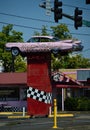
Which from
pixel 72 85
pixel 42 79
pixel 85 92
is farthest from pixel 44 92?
pixel 85 92

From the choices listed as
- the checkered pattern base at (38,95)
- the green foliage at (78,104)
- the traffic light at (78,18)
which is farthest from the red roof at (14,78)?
the traffic light at (78,18)

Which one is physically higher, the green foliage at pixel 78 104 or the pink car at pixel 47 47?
the pink car at pixel 47 47

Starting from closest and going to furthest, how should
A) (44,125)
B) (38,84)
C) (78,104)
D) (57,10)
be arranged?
(44,125) → (57,10) → (38,84) → (78,104)

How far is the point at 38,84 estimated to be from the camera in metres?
28.7

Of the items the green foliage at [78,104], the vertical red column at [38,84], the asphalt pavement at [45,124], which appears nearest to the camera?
the asphalt pavement at [45,124]

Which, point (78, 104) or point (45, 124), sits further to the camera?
point (78, 104)

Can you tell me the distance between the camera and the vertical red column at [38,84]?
2864cm

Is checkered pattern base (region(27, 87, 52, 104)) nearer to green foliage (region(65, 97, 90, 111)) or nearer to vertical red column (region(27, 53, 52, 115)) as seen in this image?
vertical red column (region(27, 53, 52, 115))

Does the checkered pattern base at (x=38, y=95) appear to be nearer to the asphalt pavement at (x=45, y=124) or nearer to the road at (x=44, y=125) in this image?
the asphalt pavement at (x=45, y=124)

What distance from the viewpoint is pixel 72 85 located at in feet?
132

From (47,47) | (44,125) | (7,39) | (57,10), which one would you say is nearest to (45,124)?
(44,125)

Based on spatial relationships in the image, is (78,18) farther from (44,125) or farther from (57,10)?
(44,125)

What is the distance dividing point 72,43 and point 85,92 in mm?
19024

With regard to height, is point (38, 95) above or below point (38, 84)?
below
